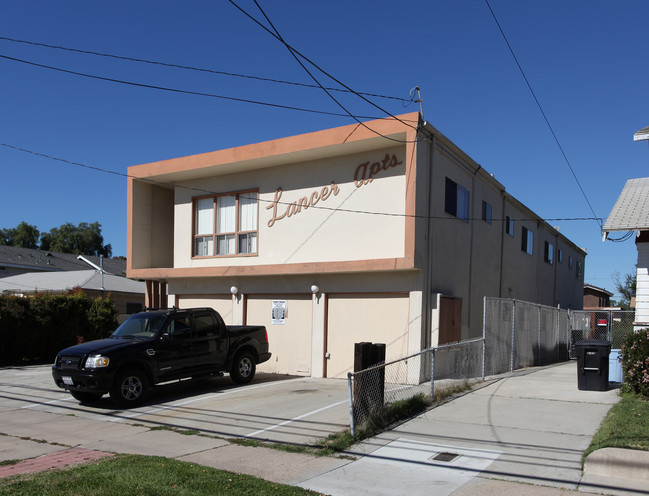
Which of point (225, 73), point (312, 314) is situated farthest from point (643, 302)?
point (225, 73)

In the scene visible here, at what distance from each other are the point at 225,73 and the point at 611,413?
A: 30.7 ft

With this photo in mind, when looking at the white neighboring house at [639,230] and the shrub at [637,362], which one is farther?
the white neighboring house at [639,230]

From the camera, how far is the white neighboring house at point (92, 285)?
98.2 feet

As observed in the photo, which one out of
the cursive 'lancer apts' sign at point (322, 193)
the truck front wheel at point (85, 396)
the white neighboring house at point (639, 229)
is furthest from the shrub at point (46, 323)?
the white neighboring house at point (639, 229)

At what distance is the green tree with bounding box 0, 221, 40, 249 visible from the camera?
234 ft

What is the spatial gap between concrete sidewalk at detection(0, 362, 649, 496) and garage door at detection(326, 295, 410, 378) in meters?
3.29

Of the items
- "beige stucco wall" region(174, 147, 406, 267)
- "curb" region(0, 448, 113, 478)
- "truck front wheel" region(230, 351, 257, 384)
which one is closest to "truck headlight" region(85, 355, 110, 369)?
"curb" region(0, 448, 113, 478)

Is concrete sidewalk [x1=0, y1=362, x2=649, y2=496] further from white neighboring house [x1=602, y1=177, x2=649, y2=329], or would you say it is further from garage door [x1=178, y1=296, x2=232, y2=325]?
garage door [x1=178, y1=296, x2=232, y2=325]

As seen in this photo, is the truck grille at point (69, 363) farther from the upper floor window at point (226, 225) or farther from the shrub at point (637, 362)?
the shrub at point (637, 362)

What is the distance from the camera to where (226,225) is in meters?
17.7

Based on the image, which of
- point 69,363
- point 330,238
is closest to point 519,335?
point 330,238

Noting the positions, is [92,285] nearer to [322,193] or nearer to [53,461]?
[322,193]

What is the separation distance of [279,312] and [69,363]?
6.48 m

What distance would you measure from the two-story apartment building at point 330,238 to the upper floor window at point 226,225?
42 millimetres
